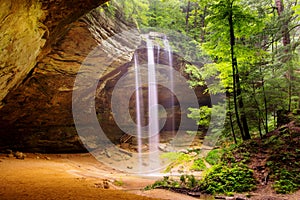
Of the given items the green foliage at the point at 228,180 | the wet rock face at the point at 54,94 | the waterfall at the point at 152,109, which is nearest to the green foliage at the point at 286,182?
the green foliage at the point at 228,180

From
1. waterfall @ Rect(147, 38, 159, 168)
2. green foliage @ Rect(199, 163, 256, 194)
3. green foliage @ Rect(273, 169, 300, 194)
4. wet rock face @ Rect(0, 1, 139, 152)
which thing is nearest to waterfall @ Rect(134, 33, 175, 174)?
waterfall @ Rect(147, 38, 159, 168)

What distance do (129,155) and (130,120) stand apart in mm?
3290

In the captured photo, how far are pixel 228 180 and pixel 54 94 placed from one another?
8549mm

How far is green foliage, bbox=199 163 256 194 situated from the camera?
4605mm

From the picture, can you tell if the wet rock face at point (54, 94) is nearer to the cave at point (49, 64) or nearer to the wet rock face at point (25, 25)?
the cave at point (49, 64)

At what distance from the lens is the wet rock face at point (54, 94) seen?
7.90 m

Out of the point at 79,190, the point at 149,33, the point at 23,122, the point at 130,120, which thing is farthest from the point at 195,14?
the point at 79,190

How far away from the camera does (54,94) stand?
9.75m

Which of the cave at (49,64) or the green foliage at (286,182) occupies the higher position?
the cave at (49,64)

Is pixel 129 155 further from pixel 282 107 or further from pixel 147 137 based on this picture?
pixel 282 107

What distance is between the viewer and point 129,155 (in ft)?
42.7

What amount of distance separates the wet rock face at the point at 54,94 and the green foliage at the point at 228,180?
6.40 metres

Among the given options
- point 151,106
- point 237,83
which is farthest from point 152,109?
point 237,83

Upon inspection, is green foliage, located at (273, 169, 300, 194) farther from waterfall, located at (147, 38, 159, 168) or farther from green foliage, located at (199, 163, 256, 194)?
waterfall, located at (147, 38, 159, 168)
